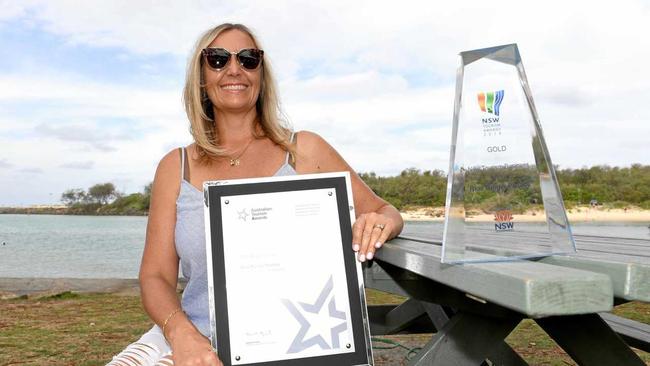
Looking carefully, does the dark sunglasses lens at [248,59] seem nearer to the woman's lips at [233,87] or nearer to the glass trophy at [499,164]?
the woman's lips at [233,87]

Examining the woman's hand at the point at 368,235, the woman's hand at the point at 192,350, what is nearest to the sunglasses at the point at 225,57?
the woman's hand at the point at 368,235

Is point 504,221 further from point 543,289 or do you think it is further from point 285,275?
point 285,275

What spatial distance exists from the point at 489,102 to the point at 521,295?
0.61 m

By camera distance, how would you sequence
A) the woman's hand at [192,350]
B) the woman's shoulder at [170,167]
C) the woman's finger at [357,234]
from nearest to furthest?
1. the woman's hand at [192,350]
2. the woman's finger at [357,234]
3. the woman's shoulder at [170,167]

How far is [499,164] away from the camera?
140cm

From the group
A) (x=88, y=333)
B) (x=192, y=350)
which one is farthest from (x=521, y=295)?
(x=88, y=333)

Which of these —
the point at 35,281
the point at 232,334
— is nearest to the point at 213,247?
the point at 232,334

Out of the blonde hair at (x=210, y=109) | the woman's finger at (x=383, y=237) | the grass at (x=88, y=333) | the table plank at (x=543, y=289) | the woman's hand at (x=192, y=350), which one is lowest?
the grass at (x=88, y=333)

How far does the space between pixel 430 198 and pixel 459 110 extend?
0.96 metres

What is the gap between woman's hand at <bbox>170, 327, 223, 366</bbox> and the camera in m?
1.64

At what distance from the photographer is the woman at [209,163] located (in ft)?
6.72

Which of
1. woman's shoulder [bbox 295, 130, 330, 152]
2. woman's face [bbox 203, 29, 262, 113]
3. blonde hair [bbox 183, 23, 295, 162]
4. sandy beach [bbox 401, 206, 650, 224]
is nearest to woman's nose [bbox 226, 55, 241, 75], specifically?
woman's face [bbox 203, 29, 262, 113]

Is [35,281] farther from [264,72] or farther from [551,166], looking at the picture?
[551,166]

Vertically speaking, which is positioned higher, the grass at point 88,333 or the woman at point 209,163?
the woman at point 209,163
